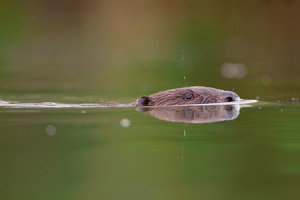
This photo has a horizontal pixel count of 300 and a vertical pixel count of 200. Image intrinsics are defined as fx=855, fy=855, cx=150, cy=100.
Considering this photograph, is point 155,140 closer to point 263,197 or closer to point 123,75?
point 263,197

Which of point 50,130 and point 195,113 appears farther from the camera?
point 195,113

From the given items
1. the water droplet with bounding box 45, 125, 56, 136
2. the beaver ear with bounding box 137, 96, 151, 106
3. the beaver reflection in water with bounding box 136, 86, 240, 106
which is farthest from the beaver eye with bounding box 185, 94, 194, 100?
the water droplet with bounding box 45, 125, 56, 136

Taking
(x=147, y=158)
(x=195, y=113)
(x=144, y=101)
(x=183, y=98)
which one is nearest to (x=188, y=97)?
(x=183, y=98)

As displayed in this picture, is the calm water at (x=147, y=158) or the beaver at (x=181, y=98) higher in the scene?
the beaver at (x=181, y=98)

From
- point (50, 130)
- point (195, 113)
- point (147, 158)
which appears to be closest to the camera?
point (147, 158)

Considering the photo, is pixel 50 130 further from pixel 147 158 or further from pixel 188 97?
pixel 188 97

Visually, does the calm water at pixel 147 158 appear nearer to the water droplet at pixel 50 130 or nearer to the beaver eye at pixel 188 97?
the water droplet at pixel 50 130

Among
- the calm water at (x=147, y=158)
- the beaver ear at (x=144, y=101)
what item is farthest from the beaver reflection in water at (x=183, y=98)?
the calm water at (x=147, y=158)

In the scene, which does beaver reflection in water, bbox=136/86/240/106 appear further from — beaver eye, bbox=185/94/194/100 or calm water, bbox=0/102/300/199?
calm water, bbox=0/102/300/199
